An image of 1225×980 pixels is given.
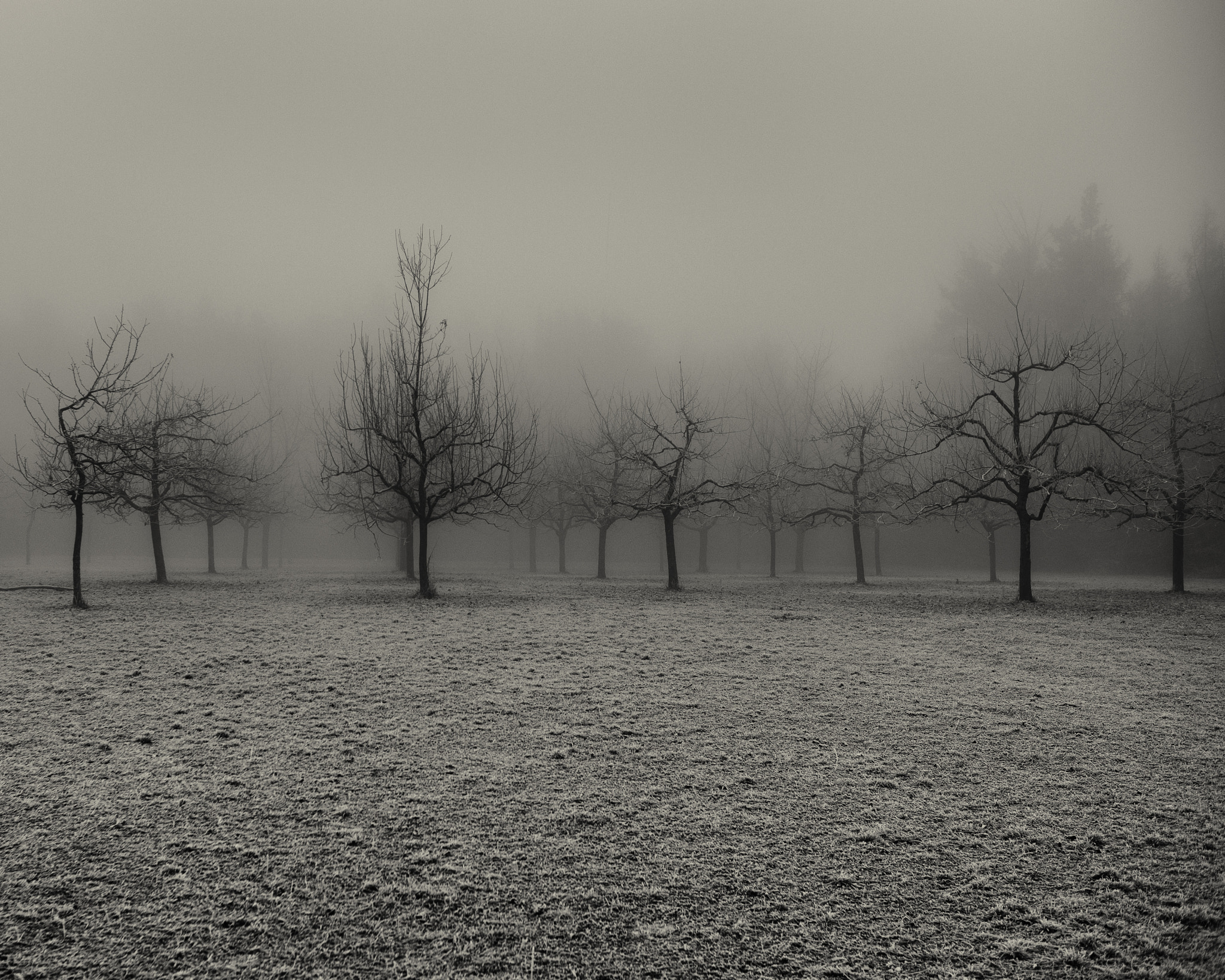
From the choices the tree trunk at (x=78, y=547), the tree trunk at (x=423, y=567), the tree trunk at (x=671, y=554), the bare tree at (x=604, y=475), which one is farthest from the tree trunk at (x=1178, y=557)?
the tree trunk at (x=78, y=547)

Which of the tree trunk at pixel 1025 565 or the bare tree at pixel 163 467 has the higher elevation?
the bare tree at pixel 163 467

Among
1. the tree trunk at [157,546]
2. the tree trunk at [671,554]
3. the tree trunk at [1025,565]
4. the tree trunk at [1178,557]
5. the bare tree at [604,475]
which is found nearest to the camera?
the tree trunk at [1025,565]

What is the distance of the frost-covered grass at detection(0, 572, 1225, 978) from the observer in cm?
273

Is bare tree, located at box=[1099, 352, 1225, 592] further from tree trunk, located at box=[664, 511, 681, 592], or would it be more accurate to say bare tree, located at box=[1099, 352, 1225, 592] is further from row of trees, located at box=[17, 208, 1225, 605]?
tree trunk, located at box=[664, 511, 681, 592]

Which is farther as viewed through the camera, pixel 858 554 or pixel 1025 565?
pixel 858 554

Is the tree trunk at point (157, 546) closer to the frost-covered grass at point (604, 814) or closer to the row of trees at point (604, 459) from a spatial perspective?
the row of trees at point (604, 459)

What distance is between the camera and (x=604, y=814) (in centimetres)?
387

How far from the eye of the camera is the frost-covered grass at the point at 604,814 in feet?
8.96

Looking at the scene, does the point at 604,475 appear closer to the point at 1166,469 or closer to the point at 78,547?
the point at 78,547

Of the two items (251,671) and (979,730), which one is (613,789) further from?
(251,671)

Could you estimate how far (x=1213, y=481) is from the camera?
667 inches

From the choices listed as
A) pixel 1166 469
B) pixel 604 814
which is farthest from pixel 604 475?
pixel 604 814

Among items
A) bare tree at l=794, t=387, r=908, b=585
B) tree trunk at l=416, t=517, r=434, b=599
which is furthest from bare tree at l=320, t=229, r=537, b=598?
bare tree at l=794, t=387, r=908, b=585

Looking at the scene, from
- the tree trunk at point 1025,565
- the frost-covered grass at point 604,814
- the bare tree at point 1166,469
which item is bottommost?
the frost-covered grass at point 604,814
